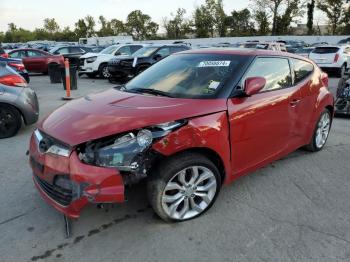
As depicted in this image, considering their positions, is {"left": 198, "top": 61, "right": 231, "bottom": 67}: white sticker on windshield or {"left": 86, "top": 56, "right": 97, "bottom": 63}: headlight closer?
{"left": 198, "top": 61, "right": 231, "bottom": 67}: white sticker on windshield

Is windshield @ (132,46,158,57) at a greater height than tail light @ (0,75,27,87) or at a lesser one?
greater

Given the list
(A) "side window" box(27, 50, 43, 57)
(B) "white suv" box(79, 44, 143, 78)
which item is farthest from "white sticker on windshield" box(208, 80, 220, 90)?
(A) "side window" box(27, 50, 43, 57)

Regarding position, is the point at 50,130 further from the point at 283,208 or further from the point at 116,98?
the point at 283,208

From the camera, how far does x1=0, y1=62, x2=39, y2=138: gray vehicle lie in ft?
20.4

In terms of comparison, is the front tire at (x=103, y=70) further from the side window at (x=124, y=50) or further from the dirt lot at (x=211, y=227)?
the dirt lot at (x=211, y=227)

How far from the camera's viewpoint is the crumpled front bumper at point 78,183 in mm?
2883

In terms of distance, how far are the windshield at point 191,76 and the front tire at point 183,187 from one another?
74 cm

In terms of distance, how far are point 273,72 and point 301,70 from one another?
764 mm

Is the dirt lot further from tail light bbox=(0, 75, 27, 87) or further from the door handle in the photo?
tail light bbox=(0, 75, 27, 87)

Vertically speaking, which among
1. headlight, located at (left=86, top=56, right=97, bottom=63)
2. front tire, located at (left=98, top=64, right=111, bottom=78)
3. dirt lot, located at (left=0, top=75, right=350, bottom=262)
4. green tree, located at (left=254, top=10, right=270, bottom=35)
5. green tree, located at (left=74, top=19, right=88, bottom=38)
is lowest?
dirt lot, located at (left=0, top=75, right=350, bottom=262)

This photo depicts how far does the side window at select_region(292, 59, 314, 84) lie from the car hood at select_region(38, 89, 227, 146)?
1644 mm

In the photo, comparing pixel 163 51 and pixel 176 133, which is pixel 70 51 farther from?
pixel 176 133

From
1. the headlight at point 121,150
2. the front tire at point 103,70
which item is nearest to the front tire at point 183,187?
the headlight at point 121,150

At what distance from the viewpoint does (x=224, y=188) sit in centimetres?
414
